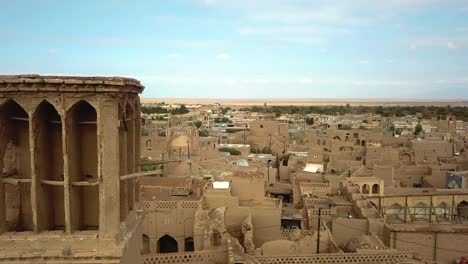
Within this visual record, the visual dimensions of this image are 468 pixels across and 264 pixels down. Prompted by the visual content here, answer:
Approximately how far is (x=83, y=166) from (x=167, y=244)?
10.9 meters

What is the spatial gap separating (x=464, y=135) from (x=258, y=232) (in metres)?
37.4

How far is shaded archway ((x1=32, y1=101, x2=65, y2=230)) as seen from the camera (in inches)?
229

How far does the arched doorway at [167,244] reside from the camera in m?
16.3

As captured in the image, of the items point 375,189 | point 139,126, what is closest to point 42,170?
point 139,126

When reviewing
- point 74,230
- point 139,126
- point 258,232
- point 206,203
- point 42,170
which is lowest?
point 258,232

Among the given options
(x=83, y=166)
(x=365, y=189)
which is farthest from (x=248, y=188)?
(x=83, y=166)

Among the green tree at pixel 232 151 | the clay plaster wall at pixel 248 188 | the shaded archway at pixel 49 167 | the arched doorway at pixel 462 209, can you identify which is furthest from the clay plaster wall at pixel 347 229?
the green tree at pixel 232 151

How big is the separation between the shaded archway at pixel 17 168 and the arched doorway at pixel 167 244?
1033cm

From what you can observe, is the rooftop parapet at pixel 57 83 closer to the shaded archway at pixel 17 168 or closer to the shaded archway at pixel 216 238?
the shaded archway at pixel 17 168

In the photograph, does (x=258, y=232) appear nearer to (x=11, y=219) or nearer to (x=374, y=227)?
(x=374, y=227)

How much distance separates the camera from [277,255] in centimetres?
1219

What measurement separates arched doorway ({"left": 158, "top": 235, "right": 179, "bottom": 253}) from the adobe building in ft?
32.6

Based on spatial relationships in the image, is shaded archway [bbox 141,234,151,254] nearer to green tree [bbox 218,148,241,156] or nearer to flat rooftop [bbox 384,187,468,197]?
flat rooftop [bbox 384,187,468,197]

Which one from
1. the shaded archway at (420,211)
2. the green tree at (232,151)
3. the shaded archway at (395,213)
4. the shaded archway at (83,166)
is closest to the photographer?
the shaded archway at (83,166)
